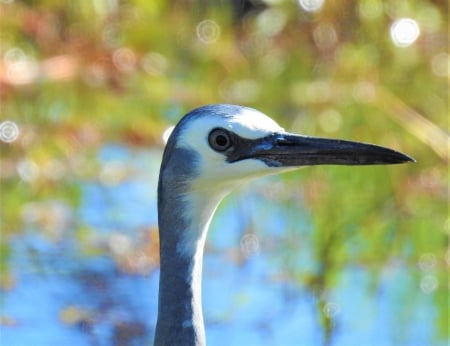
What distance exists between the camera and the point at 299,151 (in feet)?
13.5

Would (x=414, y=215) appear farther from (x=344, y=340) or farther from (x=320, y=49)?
(x=320, y=49)

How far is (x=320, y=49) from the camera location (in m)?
10.3

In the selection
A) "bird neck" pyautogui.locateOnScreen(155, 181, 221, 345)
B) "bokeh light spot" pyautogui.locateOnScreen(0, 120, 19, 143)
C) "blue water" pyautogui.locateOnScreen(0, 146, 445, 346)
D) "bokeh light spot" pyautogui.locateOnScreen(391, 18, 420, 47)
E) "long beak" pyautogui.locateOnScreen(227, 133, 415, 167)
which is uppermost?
"bokeh light spot" pyautogui.locateOnScreen(391, 18, 420, 47)

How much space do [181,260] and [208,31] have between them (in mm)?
6624

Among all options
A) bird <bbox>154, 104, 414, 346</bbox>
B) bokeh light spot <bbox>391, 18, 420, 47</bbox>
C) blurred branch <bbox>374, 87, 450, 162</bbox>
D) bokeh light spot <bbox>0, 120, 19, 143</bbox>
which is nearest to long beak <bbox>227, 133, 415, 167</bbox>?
bird <bbox>154, 104, 414, 346</bbox>

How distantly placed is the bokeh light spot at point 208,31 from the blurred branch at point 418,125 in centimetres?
209

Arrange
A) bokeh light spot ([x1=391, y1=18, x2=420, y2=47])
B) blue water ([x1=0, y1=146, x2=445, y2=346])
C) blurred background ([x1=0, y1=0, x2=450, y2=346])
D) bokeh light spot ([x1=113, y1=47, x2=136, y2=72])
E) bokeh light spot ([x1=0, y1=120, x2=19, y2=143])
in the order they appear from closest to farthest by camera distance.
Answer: blue water ([x1=0, y1=146, x2=445, y2=346]) < blurred background ([x1=0, y1=0, x2=450, y2=346]) < bokeh light spot ([x1=0, y1=120, x2=19, y2=143]) < bokeh light spot ([x1=113, y1=47, x2=136, y2=72]) < bokeh light spot ([x1=391, y1=18, x2=420, y2=47])

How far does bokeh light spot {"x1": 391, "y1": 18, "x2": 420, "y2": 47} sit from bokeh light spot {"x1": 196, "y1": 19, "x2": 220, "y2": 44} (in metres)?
1.30

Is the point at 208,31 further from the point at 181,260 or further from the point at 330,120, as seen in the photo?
the point at 181,260

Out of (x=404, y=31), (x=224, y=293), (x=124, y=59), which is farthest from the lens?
(x=404, y=31)

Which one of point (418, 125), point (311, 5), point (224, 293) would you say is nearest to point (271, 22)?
point (311, 5)

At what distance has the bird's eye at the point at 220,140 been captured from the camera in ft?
13.5

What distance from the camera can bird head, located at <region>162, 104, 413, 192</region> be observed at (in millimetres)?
4082

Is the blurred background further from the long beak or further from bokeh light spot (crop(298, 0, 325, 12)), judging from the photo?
the long beak
